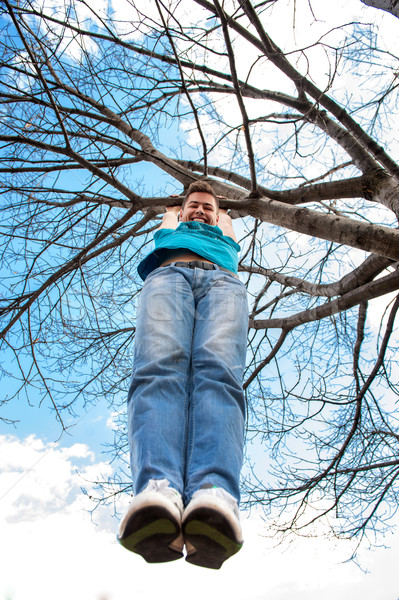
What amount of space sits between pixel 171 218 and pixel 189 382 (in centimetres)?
120

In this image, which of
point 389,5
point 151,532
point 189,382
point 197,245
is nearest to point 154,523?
point 151,532

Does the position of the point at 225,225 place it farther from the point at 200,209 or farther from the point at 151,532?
the point at 151,532

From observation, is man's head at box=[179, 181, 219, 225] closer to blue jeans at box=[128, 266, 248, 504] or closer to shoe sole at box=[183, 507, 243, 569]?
blue jeans at box=[128, 266, 248, 504]

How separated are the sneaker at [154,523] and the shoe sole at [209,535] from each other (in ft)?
0.11

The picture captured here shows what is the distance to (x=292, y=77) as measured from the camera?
9.42 ft

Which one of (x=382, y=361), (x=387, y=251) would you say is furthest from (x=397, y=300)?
(x=387, y=251)

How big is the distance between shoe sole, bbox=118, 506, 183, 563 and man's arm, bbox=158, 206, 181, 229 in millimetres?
1584

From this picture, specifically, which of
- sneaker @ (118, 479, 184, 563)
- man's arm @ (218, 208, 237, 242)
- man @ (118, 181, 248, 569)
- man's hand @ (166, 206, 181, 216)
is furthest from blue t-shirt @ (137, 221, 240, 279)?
sneaker @ (118, 479, 184, 563)

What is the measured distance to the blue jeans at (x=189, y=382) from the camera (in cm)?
119

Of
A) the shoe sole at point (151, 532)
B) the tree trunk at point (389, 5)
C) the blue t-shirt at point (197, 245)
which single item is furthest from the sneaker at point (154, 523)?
the tree trunk at point (389, 5)

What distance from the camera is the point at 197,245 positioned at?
194cm

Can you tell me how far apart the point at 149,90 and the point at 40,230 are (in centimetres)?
145

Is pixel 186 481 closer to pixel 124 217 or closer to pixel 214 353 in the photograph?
pixel 214 353

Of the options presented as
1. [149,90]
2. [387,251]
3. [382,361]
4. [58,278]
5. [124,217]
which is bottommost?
[387,251]
